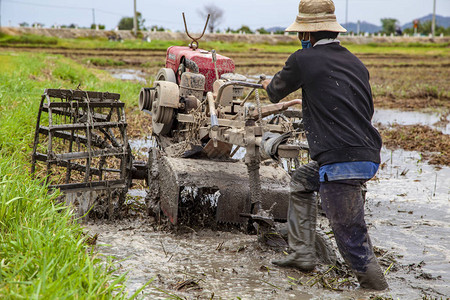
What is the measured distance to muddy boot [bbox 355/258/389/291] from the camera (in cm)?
362

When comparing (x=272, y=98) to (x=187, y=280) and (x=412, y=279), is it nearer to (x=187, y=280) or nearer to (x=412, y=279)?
(x=187, y=280)

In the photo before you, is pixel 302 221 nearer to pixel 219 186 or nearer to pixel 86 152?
pixel 219 186

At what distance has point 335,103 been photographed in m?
3.58

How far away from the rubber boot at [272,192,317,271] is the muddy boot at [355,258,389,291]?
0.43 m

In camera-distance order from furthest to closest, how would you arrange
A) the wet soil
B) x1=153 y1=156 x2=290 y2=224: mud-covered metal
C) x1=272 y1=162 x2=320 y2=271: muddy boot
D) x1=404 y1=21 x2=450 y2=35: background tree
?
x1=404 y1=21 x2=450 y2=35: background tree < the wet soil < x1=153 y1=156 x2=290 y2=224: mud-covered metal < x1=272 y1=162 x2=320 y2=271: muddy boot

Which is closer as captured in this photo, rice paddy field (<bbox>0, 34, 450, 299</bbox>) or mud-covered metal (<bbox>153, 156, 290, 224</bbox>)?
rice paddy field (<bbox>0, 34, 450, 299</bbox>)

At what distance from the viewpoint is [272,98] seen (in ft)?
12.8

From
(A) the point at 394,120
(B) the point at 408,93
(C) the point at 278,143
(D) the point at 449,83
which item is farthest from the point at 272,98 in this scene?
(D) the point at 449,83

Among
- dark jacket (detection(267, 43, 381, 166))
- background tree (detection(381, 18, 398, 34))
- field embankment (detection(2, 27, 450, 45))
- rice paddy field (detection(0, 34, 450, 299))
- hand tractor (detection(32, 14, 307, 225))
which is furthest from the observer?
background tree (detection(381, 18, 398, 34))

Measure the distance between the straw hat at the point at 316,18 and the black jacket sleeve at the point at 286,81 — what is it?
23 cm

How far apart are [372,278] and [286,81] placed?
1540mm

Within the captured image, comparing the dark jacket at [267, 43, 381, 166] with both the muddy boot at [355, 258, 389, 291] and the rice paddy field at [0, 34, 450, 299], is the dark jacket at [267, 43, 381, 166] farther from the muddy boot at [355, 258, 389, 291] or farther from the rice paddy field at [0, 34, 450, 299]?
the rice paddy field at [0, 34, 450, 299]

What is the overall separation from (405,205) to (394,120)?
6.19 meters

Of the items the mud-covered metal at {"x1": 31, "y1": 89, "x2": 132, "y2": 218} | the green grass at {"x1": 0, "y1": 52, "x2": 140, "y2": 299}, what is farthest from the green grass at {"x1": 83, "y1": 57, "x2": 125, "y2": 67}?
the mud-covered metal at {"x1": 31, "y1": 89, "x2": 132, "y2": 218}
